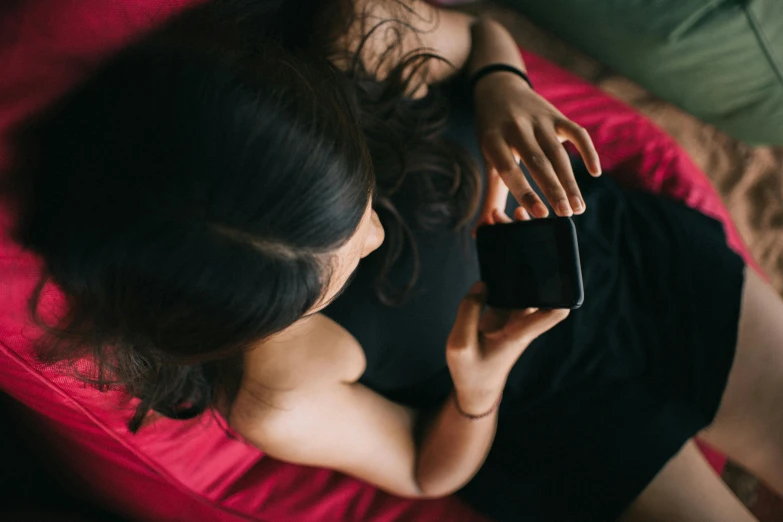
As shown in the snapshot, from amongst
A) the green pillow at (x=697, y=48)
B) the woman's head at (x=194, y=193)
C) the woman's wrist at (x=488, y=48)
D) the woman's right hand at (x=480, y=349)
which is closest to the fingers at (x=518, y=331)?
the woman's right hand at (x=480, y=349)

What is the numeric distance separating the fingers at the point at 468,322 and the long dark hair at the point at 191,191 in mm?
243

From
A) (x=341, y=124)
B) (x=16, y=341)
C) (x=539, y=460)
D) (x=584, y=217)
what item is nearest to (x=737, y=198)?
(x=584, y=217)

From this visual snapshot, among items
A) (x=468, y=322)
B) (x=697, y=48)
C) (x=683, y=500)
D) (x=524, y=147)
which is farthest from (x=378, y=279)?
(x=697, y=48)

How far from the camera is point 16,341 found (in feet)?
1.84

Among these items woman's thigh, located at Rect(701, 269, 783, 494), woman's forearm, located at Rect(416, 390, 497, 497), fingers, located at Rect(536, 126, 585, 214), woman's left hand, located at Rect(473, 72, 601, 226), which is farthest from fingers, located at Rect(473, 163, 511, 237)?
woman's thigh, located at Rect(701, 269, 783, 494)

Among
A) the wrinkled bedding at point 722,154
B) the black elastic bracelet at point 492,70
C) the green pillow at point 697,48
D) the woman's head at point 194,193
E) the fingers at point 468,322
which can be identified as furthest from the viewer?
the wrinkled bedding at point 722,154

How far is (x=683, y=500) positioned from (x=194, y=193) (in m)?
0.71

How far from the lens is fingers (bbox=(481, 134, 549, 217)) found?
58 cm

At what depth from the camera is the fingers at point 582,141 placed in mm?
586

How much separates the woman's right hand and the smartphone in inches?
1.2

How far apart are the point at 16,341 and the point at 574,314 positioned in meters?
0.71

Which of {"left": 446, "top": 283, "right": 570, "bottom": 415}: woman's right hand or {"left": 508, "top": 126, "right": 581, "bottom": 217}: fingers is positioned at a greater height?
{"left": 508, "top": 126, "right": 581, "bottom": 217}: fingers

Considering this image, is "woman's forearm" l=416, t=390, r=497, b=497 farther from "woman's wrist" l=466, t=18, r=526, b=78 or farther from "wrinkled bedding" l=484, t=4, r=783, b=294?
"wrinkled bedding" l=484, t=4, r=783, b=294

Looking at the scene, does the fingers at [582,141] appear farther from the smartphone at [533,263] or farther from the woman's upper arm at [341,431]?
the woman's upper arm at [341,431]
